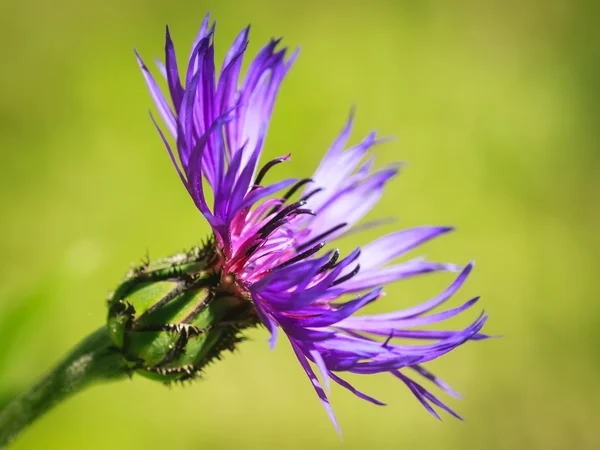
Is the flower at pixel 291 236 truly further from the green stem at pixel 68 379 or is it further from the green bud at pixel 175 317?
the green stem at pixel 68 379

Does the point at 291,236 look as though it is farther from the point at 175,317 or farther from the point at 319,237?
the point at 175,317

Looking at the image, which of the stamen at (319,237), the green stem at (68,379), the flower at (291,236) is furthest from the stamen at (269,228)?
the green stem at (68,379)

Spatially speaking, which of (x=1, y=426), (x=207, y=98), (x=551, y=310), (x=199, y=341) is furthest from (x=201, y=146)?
(x=551, y=310)

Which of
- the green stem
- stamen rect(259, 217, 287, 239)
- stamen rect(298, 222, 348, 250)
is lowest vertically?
the green stem

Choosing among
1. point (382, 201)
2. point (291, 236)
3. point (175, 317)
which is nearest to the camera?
point (175, 317)

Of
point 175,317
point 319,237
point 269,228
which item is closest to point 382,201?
point 319,237

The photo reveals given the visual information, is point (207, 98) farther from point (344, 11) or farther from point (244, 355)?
point (344, 11)

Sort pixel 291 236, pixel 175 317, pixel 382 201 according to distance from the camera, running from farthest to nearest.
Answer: pixel 382 201 < pixel 291 236 < pixel 175 317

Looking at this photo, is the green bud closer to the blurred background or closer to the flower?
the flower

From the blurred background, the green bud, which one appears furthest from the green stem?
the blurred background
